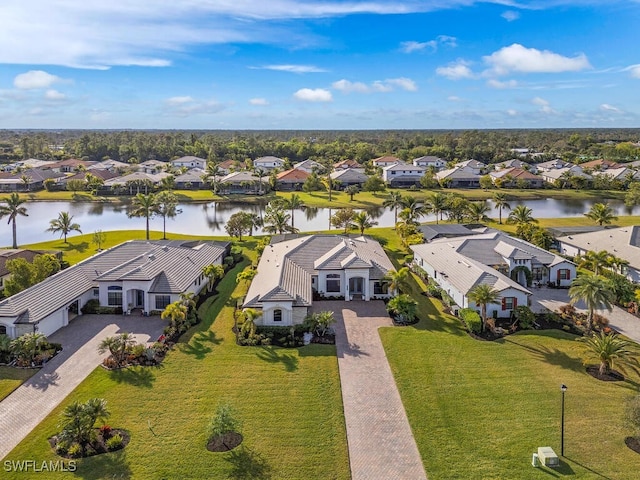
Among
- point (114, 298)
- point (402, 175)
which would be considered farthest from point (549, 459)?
point (402, 175)

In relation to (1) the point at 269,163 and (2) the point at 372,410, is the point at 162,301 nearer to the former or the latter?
(2) the point at 372,410

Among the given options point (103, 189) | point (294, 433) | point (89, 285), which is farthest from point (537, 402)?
point (103, 189)

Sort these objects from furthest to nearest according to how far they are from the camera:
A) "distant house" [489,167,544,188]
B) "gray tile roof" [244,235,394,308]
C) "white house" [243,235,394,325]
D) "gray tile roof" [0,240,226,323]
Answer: "distant house" [489,167,544,188] → "gray tile roof" [244,235,394,308] → "white house" [243,235,394,325] → "gray tile roof" [0,240,226,323]

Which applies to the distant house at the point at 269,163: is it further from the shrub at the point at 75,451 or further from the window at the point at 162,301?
the shrub at the point at 75,451

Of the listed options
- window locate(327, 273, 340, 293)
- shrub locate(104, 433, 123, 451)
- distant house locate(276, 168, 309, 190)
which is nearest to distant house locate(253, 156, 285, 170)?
distant house locate(276, 168, 309, 190)

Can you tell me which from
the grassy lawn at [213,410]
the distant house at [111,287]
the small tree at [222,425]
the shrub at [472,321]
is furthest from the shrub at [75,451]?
the shrub at [472,321]

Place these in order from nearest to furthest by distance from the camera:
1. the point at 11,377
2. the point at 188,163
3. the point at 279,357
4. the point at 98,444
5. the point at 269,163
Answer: the point at 98,444
the point at 11,377
the point at 279,357
the point at 188,163
the point at 269,163

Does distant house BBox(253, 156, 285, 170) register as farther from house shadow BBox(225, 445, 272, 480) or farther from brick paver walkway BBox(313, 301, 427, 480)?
house shadow BBox(225, 445, 272, 480)
